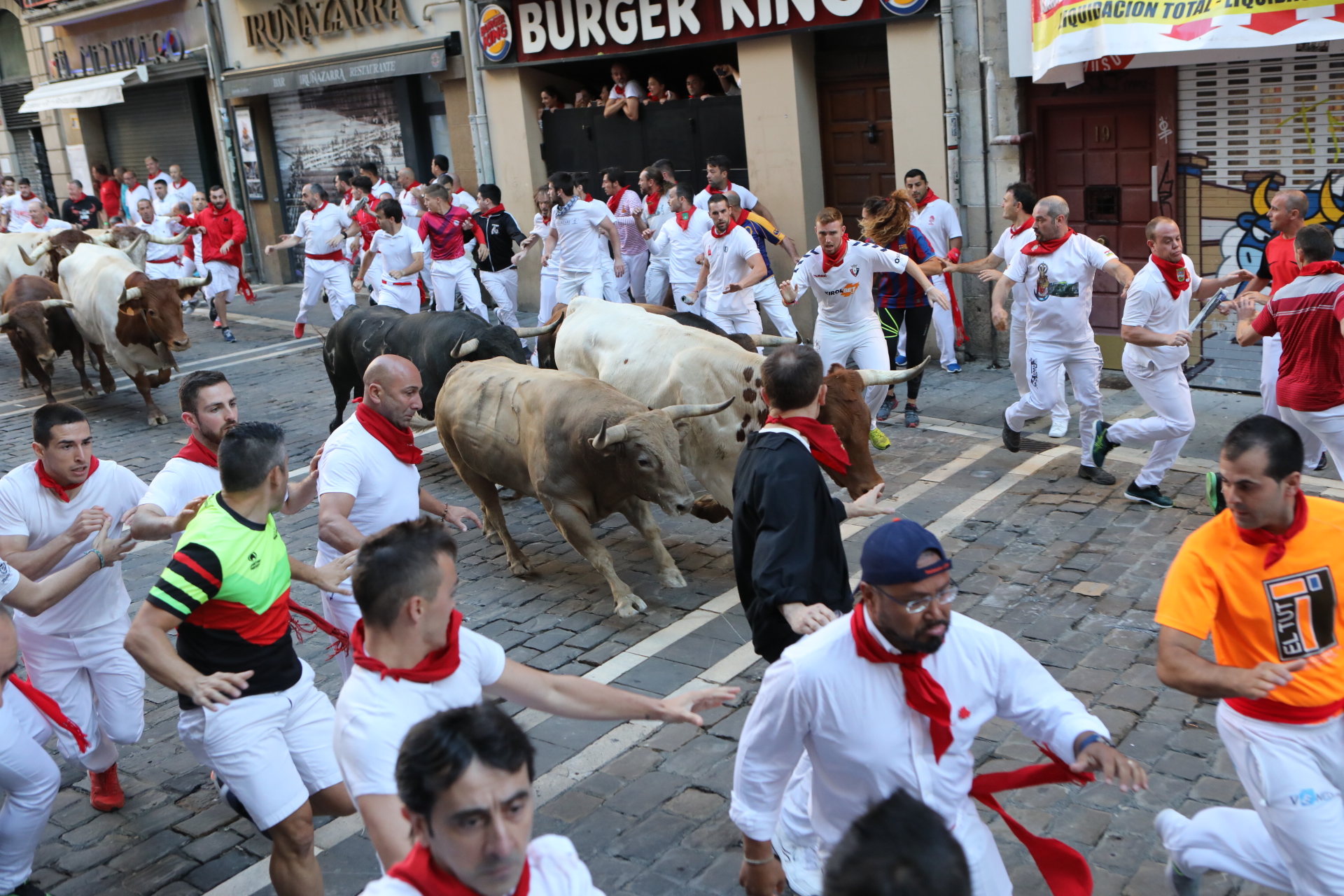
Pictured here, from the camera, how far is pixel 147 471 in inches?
457

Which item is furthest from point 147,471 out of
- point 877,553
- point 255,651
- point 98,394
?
point 877,553

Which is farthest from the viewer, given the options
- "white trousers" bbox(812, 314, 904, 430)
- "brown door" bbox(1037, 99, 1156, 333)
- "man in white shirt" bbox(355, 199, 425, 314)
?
"man in white shirt" bbox(355, 199, 425, 314)

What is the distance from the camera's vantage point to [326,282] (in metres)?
17.1

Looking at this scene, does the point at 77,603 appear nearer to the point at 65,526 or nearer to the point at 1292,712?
the point at 65,526

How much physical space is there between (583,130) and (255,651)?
1353 cm

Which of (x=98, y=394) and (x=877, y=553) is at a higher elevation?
(x=877, y=553)

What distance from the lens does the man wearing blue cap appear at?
132 inches

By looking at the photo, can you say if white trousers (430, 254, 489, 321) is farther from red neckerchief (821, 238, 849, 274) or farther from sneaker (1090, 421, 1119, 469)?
sneaker (1090, 421, 1119, 469)

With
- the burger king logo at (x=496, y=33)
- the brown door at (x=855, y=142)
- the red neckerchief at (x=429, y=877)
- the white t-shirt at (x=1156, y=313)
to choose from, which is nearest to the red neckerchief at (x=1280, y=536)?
the red neckerchief at (x=429, y=877)

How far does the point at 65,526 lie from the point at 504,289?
10281 millimetres

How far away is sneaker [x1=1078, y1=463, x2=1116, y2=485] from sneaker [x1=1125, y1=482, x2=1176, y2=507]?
0.46 m

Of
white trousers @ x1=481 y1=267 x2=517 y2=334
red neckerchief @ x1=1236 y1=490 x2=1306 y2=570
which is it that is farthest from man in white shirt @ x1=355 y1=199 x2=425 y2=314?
red neckerchief @ x1=1236 y1=490 x2=1306 y2=570

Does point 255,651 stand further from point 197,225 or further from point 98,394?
point 197,225

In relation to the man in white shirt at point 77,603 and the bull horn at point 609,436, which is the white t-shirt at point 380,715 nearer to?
the man in white shirt at point 77,603
